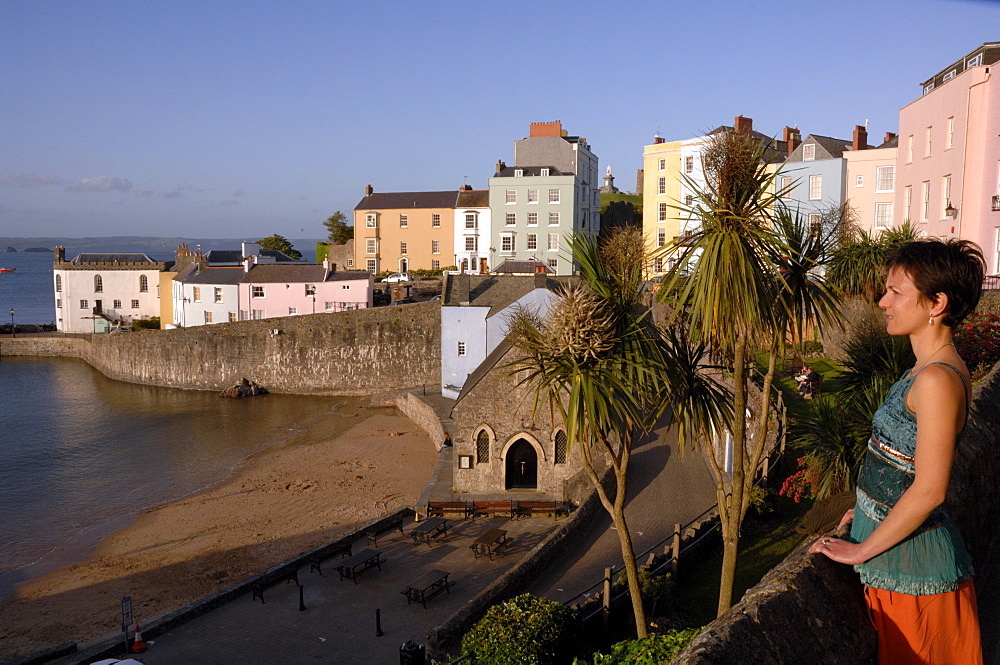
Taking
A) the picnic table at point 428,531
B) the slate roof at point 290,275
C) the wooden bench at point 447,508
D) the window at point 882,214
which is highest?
the window at point 882,214

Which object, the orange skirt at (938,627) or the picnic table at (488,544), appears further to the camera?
the picnic table at (488,544)

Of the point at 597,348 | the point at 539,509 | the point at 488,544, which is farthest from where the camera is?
the point at 539,509

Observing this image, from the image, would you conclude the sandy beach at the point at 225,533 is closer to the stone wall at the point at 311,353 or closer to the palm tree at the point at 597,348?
the stone wall at the point at 311,353

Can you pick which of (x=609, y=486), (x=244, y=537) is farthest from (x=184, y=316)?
(x=609, y=486)

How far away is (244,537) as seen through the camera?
2375 cm

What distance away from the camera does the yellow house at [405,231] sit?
67.2 metres

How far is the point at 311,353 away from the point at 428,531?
31.3 meters

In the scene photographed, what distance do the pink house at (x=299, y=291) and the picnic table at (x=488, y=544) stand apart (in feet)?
121

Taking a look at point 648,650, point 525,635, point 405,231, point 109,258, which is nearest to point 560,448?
point 525,635

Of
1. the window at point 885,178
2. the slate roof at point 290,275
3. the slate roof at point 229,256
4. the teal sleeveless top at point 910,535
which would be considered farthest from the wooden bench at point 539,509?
the slate roof at point 229,256

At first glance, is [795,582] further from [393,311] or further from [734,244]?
[393,311]

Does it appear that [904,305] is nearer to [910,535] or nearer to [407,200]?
[910,535]

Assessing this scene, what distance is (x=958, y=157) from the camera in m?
27.8

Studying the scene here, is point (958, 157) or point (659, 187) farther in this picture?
point (659, 187)
